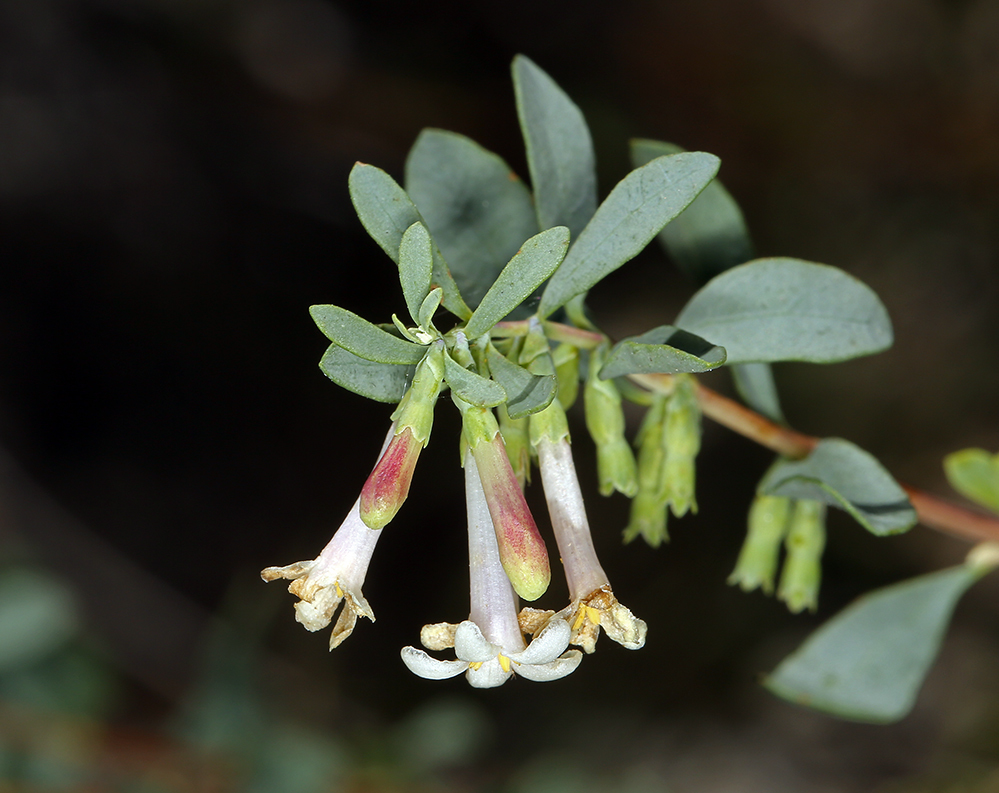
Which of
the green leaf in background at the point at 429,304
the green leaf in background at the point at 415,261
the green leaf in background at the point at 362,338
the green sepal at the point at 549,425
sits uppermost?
the green leaf in background at the point at 415,261

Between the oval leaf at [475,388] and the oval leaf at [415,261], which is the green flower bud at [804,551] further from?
the oval leaf at [415,261]

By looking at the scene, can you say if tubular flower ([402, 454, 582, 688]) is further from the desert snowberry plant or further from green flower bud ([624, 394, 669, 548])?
green flower bud ([624, 394, 669, 548])

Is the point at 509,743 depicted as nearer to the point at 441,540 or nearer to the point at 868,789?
the point at 441,540

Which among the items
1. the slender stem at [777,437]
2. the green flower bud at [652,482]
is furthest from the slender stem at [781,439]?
the green flower bud at [652,482]

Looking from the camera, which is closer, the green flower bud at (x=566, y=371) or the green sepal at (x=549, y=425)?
the green sepal at (x=549, y=425)

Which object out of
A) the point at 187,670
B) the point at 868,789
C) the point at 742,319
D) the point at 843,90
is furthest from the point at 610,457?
→ the point at 187,670

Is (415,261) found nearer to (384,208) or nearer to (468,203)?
(384,208)
